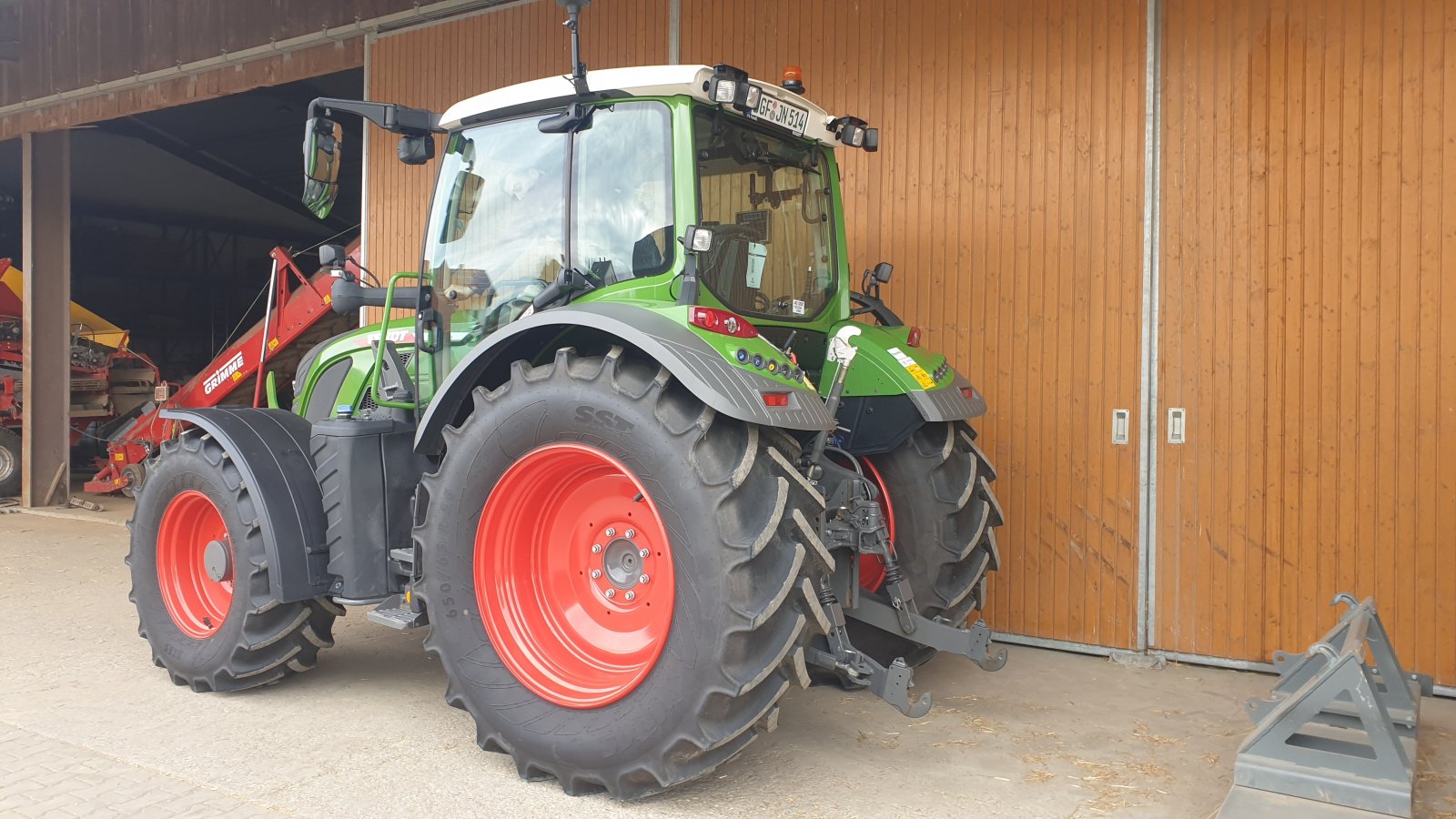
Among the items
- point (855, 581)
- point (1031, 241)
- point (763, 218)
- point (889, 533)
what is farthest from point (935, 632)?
point (1031, 241)

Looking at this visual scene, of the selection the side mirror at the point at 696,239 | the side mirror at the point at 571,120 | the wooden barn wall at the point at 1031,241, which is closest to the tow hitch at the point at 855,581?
the side mirror at the point at 696,239

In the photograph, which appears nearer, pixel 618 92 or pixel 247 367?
pixel 618 92

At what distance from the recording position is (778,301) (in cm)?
427

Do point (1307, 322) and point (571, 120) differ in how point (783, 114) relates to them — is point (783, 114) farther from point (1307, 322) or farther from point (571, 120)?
point (1307, 322)

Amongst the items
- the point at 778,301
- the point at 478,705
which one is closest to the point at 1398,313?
the point at 778,301

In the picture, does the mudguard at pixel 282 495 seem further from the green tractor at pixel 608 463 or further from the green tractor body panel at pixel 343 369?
the green tractor body panel at pixel 343 369

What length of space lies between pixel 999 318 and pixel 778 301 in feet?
6.49

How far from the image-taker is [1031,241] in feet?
18.7

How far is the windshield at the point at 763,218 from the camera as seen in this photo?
390 centimetres

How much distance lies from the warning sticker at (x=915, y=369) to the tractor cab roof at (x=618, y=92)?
94cm

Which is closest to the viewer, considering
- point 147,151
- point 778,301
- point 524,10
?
point 778,301

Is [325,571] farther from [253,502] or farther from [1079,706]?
[1079,706]

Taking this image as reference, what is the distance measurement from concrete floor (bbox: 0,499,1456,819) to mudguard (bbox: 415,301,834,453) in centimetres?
125

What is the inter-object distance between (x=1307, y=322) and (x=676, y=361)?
3.41 meters
